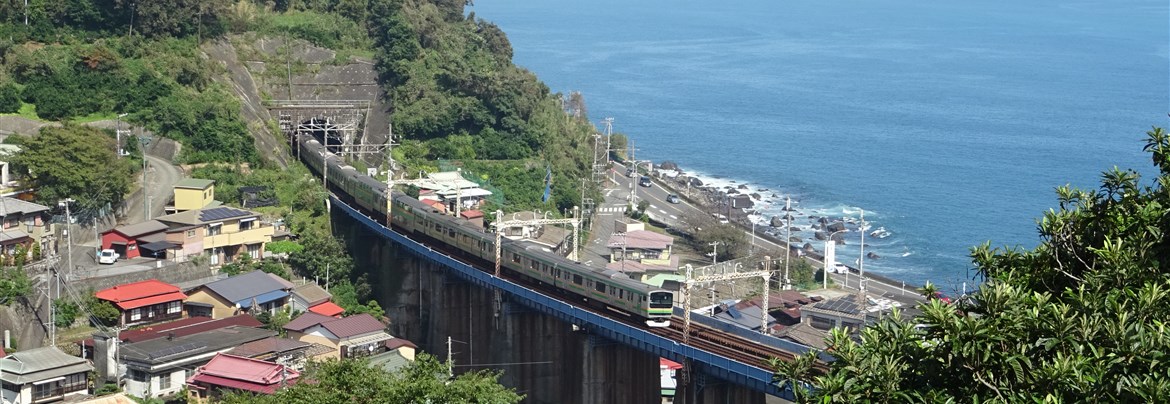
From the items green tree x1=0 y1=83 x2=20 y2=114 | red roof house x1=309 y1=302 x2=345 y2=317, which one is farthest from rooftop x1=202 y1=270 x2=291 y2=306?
green tree x1=0 y1=83 x2=20 y2=114

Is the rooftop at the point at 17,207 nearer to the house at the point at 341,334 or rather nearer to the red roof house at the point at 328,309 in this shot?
the red roof house at the point at 328,309

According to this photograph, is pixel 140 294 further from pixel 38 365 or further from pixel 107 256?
pixel 38 365

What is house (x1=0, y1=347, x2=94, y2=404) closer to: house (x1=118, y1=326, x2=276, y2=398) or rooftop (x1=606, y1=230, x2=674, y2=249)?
house (x1=118, y1=326, x2=276, y2=398)

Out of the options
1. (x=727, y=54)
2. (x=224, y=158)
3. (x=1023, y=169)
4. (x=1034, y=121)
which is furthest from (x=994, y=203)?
(x=727, y=54)

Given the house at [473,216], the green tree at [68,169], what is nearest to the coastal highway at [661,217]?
the house at [473,216]

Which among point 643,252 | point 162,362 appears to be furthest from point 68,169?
point 643,252

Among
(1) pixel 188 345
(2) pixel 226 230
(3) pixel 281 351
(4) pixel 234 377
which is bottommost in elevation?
(4) pixel 234 377
